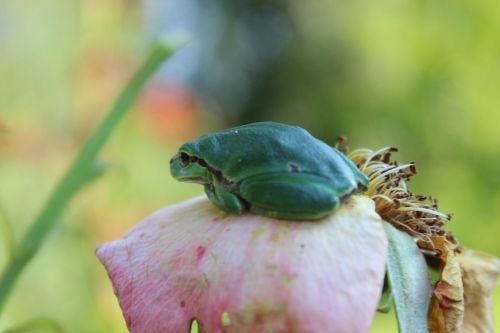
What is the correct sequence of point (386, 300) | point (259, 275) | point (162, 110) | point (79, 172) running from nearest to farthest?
point (259, 275)
point (386, 300)
point (79, 172)
point (162, 110)

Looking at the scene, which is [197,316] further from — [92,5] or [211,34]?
[211,34]

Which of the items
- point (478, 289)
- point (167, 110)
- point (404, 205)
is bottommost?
point (478, 289)

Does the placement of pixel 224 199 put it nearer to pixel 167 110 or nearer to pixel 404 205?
pixel 404 205

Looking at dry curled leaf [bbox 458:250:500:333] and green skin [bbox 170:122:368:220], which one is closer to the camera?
green skin [bbox 170:122:368:220]

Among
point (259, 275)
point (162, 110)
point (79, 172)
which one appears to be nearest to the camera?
point (259, 275)

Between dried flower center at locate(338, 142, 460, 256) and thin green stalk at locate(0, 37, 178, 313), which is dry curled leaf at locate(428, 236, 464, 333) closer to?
dried flower center at locate(338, 142, 460, 256)

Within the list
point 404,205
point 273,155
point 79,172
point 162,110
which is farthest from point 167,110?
point 273,155

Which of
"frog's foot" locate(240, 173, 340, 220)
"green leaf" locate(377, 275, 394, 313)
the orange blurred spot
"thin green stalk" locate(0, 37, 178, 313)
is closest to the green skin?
"frog's foot" locate(240, 173, 340, 220)
